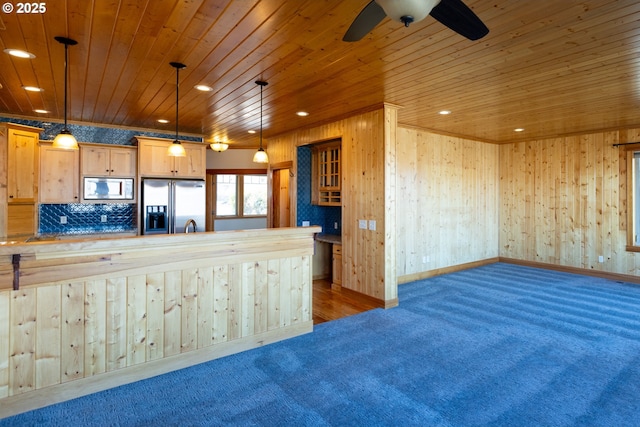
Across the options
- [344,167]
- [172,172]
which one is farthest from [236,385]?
[172,172]

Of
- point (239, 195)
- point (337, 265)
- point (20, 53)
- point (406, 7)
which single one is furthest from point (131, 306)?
point (239, 195)

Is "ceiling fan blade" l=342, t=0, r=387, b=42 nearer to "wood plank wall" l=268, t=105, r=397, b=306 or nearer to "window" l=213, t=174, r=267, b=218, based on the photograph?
"wood plank wall" l=268, t=105, r=397, b=306

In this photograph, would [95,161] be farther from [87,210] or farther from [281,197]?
[281,197]

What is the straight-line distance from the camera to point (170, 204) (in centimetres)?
591

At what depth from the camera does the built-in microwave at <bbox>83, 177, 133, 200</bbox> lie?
5.58 meters

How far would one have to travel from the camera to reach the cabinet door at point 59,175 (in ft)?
17.3

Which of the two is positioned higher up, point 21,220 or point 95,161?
point 95,161

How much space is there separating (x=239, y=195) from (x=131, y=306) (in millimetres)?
6492

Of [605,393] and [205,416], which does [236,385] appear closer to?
[205,416]

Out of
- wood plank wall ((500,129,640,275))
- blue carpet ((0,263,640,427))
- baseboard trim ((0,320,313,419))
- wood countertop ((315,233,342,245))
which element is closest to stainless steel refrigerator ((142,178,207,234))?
wood countertop ((315,233,342,245))

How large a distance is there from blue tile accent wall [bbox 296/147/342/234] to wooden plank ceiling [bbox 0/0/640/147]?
1.13 metres

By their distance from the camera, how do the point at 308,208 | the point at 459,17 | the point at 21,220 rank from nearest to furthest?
1. the point at 459,17
2. the point at 21,220
3. the point at 308,208

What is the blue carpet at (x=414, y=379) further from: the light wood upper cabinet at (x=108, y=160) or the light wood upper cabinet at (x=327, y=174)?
the light wood upper cabinet at (x=108, y=160)

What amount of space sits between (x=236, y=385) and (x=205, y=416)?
417 mm
